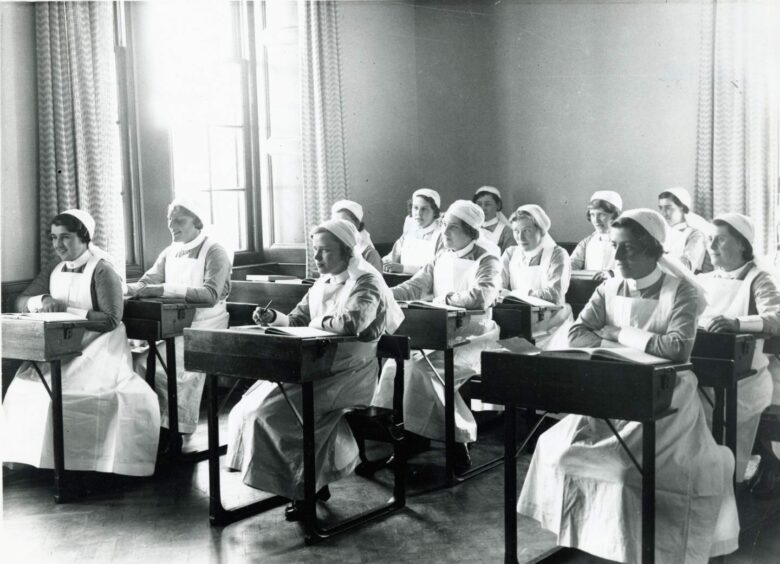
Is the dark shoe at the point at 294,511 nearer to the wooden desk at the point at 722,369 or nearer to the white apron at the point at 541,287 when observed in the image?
the wooden desk at the point at 722,369

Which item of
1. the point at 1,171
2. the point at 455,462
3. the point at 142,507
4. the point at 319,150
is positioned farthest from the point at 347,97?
the point at 142,507

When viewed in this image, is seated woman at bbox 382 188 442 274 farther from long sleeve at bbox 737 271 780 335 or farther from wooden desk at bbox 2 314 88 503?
wooden desk at bbox 2 314 88 503

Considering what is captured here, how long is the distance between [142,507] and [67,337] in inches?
35.9

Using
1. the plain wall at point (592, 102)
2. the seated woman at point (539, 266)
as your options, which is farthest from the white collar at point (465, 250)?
the plain wall at point (592, 102)

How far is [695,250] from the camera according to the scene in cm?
607

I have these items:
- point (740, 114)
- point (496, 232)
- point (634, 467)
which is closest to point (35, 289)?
point (634, 467)

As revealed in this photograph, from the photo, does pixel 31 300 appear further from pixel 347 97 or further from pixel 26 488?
pixel 347 97

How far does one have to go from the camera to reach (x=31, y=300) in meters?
4.46

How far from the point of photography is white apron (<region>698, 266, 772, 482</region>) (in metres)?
3.86

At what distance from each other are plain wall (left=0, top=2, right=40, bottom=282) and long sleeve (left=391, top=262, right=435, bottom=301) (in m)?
2.21

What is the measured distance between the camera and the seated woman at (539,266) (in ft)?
17.7

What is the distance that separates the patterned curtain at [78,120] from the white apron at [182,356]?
1.51ft

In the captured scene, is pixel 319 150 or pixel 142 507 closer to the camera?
pixel 142 507

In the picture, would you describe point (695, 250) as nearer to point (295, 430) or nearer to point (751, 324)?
point (751, 324)
